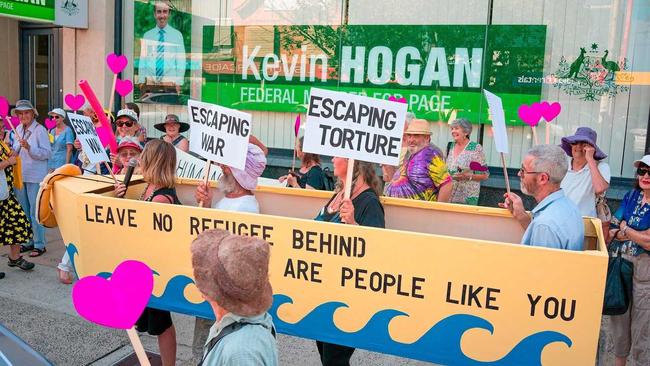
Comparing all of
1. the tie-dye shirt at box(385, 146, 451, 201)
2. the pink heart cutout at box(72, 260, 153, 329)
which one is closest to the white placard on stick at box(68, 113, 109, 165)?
the pink heart cutout at box(72, 260, 153, 329)

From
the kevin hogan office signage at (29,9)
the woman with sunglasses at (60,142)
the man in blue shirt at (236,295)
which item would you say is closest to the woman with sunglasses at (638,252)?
the man in blue shirt at (236,295)

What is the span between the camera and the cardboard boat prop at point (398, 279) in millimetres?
2756

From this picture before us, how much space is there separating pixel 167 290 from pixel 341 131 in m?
1.42

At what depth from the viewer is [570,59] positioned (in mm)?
7414

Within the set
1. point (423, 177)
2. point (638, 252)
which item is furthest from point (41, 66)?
point (638, 252)

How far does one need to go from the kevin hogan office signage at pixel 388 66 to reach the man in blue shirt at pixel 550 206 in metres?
4.71

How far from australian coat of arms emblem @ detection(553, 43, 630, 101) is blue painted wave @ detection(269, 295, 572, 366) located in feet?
17.7

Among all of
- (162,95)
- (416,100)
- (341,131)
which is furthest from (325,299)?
(162,95)

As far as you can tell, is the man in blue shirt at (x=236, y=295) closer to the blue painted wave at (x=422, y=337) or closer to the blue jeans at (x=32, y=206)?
the blue painted wave at (x=422, y=337)

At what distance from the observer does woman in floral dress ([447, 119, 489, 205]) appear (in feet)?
20.2

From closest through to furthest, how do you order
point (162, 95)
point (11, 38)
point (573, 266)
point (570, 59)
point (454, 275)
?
point (573, 266) → point (454, 275) → point (570, 59) → point (162, 95) → point (11, 38)

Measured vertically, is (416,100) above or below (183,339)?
above

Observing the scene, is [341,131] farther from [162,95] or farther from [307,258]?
[162,95]

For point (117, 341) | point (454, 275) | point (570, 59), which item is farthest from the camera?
point (570, 59)
